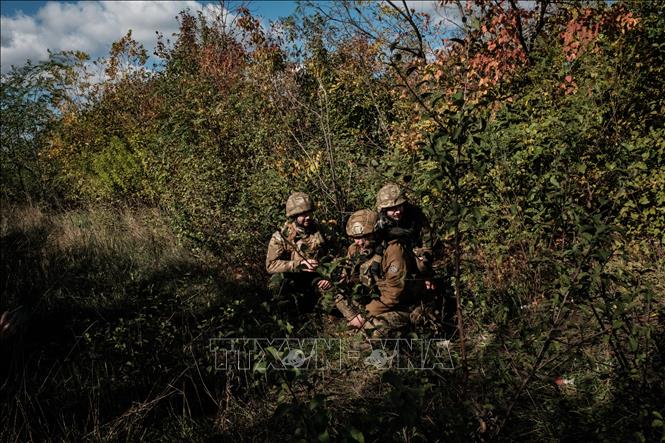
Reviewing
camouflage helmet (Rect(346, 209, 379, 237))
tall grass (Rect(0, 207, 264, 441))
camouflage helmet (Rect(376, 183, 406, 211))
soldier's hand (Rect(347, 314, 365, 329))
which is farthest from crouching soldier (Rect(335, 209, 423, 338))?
tall grass (Rect(0, 207, 264, 441))

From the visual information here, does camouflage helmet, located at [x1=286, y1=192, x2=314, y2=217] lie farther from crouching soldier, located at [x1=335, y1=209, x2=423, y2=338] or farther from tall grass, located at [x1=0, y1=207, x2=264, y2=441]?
tall grass, located at [x1=0, y1=207, x2=264, y2=441]

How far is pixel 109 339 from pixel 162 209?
3.92m

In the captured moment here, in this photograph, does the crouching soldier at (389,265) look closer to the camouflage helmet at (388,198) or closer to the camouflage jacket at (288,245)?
the camouflage helmet at (388,198)

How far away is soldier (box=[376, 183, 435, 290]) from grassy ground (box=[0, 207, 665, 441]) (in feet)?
2.13

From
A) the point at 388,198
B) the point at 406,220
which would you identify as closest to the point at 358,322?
the point at 388,198

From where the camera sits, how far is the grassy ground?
2.12 m

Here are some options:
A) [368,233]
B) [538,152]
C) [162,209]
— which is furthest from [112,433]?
[162,209]

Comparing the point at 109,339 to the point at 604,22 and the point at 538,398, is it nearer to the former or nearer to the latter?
the point at 538,398

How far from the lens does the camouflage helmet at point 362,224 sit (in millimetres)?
3877

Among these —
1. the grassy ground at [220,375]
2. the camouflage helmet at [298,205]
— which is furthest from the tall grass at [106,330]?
the camouflage helmet at [298,205]

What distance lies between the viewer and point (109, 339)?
149 inches

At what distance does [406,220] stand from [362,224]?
0.75m

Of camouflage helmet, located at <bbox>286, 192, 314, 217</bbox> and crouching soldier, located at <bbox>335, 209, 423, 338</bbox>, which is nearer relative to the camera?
crouching soldier, located at <bbox>335, 209, 423, 338</bbox>

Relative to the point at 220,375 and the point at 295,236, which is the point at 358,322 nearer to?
the point at 220,375
